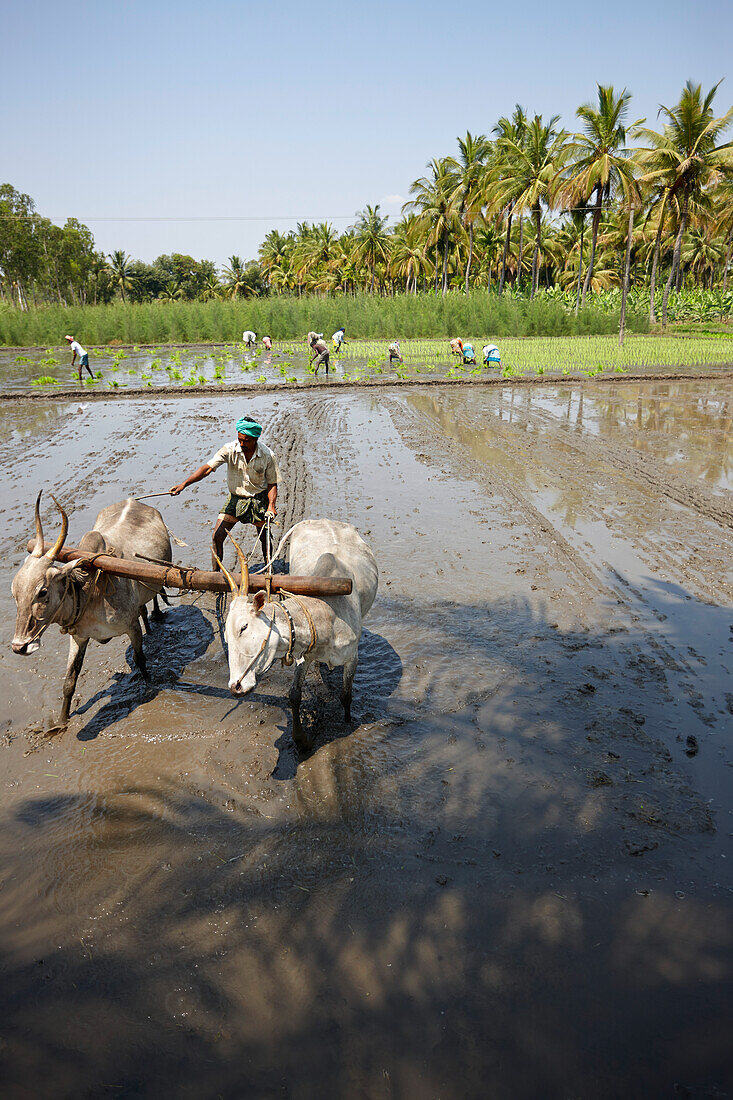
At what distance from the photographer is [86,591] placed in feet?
15.4

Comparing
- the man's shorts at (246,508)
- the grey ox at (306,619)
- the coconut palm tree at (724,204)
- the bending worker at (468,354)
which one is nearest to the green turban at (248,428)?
the man's shorts at (246,508)

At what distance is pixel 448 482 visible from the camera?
36.0 feet

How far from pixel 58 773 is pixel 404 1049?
2.97m

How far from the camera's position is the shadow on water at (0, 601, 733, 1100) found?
2.74 m

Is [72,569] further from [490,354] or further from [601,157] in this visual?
[601,157]

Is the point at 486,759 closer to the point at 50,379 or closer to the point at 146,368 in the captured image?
the point at 50,379

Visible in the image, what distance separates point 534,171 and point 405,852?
44.3m

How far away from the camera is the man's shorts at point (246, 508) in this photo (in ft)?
20.4

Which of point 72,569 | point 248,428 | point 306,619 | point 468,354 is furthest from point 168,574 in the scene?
point 468,354


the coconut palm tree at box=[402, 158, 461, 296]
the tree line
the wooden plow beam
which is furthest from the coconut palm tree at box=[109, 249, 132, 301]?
the wooden plow beam

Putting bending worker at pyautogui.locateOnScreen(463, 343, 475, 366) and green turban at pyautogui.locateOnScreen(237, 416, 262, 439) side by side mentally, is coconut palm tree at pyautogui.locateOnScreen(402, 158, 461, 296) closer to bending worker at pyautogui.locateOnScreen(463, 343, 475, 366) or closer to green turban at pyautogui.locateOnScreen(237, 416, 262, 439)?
bending worker at pyautogui.locateOnScreen(463, 343, 475, 366)

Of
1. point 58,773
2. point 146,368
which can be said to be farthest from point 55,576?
point 146,368

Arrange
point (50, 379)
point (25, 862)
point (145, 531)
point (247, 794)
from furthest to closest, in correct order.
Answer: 1. point (50, 379)
2. point (145, 531)
3. point (247, 794)
4. point (25, 862)

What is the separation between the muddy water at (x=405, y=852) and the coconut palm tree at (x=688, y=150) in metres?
37.0
